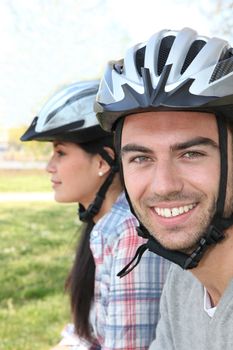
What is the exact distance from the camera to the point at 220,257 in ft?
7.14

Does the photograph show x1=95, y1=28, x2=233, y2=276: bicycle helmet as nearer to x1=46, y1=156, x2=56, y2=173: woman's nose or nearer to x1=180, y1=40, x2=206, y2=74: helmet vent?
x1=180, y1=40, x2=206, y2=74: helmet vent

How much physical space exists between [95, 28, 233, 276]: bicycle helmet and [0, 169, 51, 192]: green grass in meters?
18.0

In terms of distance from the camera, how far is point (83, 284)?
132 inches

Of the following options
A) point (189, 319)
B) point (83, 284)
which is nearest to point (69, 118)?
point (83, 284)

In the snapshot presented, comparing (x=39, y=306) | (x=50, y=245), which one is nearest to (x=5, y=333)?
(x=39, y=306)

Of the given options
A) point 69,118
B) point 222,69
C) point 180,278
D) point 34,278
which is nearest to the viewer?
point 222,69

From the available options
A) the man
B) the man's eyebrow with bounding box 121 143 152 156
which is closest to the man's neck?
the man

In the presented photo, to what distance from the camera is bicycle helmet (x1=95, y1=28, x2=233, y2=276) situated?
211cm

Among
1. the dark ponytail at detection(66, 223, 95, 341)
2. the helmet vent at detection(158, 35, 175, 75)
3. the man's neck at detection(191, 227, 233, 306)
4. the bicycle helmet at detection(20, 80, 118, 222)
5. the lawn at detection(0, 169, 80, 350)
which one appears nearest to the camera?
the man's neck at detection(191, 227, 233, 306)

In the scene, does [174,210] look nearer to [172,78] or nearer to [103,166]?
[172,78]

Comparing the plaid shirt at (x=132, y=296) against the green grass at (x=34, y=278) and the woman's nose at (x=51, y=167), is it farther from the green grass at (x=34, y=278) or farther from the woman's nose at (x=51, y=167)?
the green grass at (x=34, y=278)

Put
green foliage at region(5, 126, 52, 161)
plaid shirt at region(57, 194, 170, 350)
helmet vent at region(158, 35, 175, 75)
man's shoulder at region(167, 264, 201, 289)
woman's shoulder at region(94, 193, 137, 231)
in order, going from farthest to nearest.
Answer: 1. green foliage at region(5, 126, 52, 161)
2. woman's shoulder at region(94, 193, 137, 231)
3. plaid shirt at region(57, 194, 170, 350)
4. man's shoulder at region(167, 264, 201, 289)
5. helmet vent at region(158, 35, 175, 75)

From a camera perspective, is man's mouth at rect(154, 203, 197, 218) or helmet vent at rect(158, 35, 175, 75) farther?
helmet vent at rect(158, 35, 175, 75)

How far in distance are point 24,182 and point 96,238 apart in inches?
808
